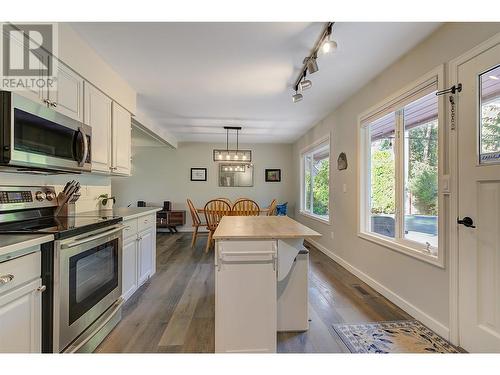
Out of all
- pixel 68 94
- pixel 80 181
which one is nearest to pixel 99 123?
pixel 68 94

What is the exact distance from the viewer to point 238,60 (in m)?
2.40

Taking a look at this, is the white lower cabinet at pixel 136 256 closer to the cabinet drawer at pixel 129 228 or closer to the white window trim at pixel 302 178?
the cabinet drawer at pixel 129 228

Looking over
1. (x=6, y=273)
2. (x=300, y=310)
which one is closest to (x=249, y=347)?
(x=300, y=310)

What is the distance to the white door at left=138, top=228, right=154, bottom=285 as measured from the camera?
276 centimetres

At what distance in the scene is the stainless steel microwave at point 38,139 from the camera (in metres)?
1.30

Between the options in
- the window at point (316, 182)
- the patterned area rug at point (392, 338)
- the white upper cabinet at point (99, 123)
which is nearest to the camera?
the patterned area rug at point (392, 338)

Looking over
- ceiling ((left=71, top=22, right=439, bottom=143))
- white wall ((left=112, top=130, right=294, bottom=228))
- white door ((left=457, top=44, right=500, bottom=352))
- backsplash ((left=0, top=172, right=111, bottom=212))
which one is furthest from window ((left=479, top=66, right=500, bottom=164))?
white wall ((left=112, top=130, right=294, bottom=228))

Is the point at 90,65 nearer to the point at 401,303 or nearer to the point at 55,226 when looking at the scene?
the point at 55,226

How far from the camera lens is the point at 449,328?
5.82ft

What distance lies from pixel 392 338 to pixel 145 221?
2.66 meters

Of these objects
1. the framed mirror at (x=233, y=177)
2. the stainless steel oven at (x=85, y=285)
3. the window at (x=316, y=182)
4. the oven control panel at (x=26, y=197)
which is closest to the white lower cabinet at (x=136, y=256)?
the stainless steel oven at (x=85, y=285)

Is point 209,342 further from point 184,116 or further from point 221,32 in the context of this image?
point 184,116

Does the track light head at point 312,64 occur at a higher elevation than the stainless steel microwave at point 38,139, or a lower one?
higher

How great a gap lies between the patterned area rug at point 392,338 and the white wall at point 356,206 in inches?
4.6
